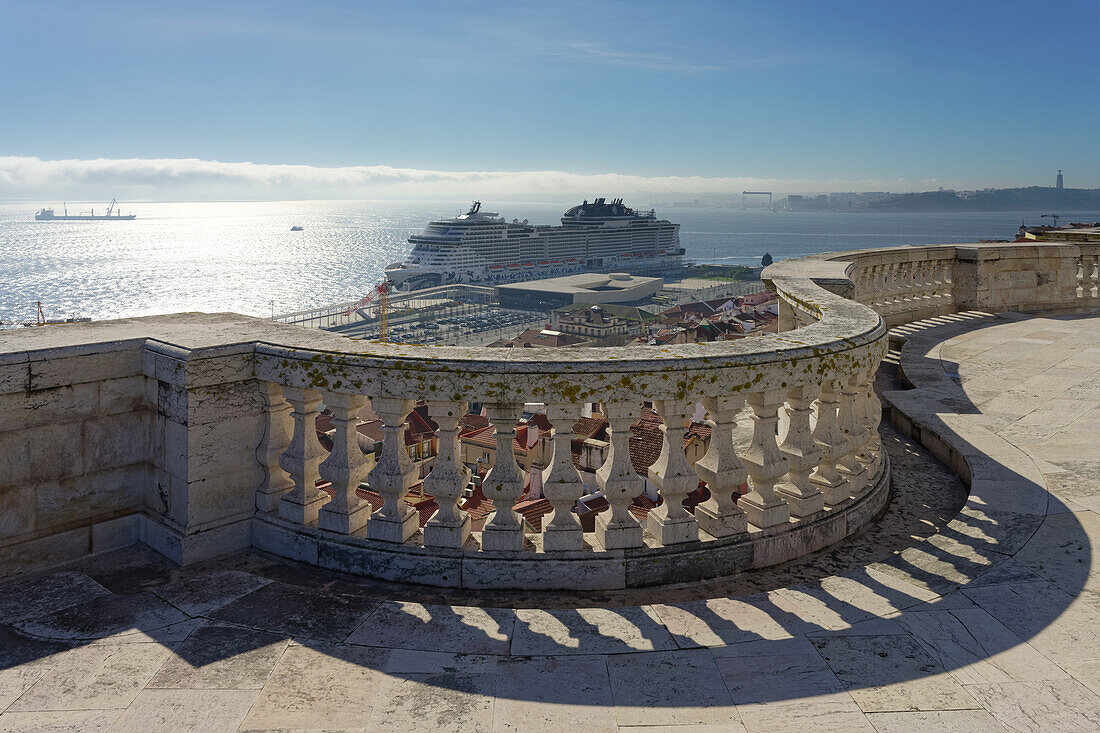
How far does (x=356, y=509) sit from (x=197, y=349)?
1042 mm

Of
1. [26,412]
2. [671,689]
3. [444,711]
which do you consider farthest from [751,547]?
[26,412]

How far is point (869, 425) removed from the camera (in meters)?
4.25

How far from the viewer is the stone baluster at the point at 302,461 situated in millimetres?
3514

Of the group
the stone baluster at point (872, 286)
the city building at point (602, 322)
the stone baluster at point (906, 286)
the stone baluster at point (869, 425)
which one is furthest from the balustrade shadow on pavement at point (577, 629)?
the city building at point (602, 322)

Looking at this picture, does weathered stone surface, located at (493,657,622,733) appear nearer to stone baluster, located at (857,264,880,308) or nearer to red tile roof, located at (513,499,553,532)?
red tile roof, located at (513,499,553,532)

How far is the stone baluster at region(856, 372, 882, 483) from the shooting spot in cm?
413

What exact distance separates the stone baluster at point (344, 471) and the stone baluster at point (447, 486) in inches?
14.2

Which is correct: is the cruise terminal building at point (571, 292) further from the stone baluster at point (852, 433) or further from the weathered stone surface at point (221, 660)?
→ the weathered stone surface at point (221, 660)

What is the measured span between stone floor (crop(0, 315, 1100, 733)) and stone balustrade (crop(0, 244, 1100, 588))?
0.15 m

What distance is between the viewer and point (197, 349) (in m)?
3.46

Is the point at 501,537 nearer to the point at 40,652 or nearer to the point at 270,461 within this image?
the point at 270,461

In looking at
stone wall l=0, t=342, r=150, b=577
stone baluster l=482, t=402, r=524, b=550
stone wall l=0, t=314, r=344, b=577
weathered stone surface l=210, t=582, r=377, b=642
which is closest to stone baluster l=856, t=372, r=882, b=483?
stone baluster l=482, t=402, r=524, b=550

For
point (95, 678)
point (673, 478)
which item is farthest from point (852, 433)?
point (95, 678)

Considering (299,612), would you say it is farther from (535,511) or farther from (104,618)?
(535,511)
